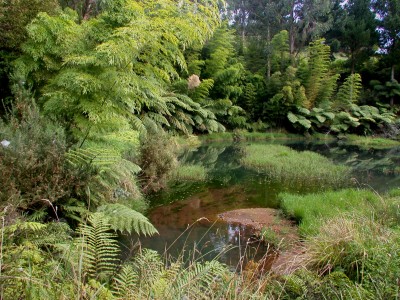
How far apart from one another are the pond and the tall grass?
1.35 ft

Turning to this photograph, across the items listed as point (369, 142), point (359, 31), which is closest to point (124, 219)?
point (369, 142)

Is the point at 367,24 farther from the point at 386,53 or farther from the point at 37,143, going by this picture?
the point at 37,143

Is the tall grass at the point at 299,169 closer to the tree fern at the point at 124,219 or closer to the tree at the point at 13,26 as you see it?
the tree fern at the point at 124,219

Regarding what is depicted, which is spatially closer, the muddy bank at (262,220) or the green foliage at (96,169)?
the green foliage at (96,169)

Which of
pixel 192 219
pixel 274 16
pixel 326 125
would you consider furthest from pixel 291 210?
pixel 274 16

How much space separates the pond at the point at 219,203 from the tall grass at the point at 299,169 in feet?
1.35

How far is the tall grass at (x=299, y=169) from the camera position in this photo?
359 inches

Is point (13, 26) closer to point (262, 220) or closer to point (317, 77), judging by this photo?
point (262, 220)

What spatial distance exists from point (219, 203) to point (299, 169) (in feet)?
13.6

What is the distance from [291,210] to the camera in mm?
6098

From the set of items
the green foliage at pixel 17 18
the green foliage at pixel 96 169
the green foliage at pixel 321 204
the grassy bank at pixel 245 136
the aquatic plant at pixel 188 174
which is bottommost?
the grassy bank at pixel 245 136

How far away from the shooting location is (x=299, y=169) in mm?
10125

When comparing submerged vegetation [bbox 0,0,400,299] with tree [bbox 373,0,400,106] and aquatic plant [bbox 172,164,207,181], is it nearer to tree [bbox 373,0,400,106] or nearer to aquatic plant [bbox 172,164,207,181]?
aquatic plant [bbox 172,164,207,181]

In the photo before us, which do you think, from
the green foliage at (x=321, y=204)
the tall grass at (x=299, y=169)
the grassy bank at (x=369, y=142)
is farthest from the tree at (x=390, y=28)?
the green foliage at (x=321, y=204)
